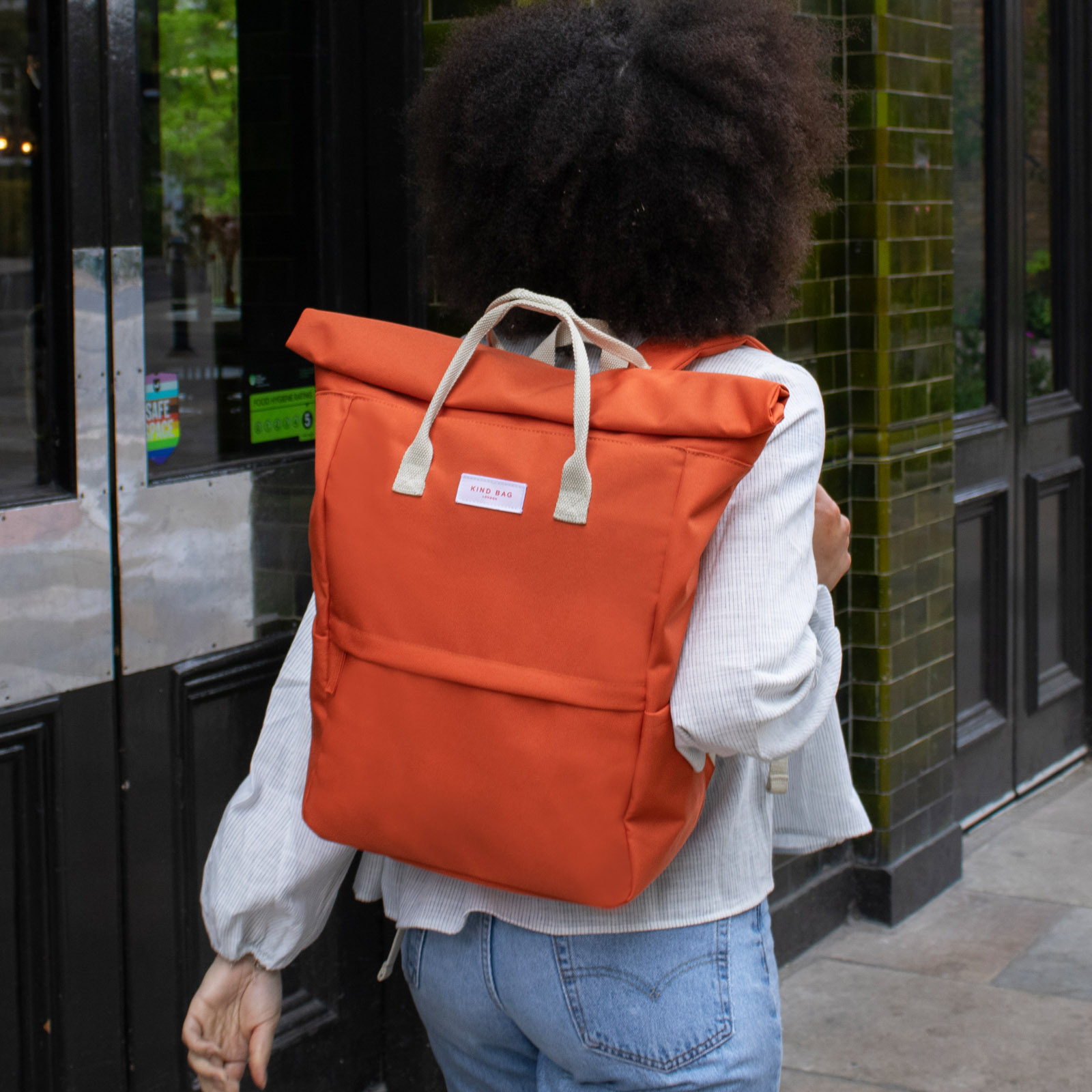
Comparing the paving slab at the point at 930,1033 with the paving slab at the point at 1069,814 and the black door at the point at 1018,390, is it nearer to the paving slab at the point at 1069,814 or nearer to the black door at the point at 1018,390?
the black door at the point at 1018,390

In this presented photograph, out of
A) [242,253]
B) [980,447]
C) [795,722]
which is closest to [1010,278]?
[980,447]

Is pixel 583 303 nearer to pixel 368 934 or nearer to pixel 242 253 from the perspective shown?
pixel 242 253

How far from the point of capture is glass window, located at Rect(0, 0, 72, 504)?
247 centimetres

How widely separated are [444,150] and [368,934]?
6.29 feet

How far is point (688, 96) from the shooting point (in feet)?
5.19

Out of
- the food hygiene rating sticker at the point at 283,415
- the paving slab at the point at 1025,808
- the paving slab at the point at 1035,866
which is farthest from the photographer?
the paving slab at the point at 1025,808

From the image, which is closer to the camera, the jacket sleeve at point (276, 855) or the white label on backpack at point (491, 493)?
the white label on backpack at point (491, 493)

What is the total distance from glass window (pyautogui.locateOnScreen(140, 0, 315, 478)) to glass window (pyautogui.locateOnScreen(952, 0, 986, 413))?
2952 millimetres

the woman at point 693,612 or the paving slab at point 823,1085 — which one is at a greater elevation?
the woman at point 693,612

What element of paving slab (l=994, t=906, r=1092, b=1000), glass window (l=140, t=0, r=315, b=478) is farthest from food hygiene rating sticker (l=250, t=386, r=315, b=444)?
paving slab (l=994, t=906, r=1092, b=1000)

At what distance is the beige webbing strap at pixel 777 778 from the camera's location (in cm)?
172

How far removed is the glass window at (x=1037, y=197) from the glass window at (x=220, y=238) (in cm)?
350

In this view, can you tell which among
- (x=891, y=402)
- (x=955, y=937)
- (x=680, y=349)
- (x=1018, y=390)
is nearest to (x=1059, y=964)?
(x=955, y=937)

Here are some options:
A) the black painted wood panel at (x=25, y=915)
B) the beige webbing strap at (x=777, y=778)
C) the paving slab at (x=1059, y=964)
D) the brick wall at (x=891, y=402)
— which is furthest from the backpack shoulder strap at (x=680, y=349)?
the paving slab at (x=1059, y=964)
